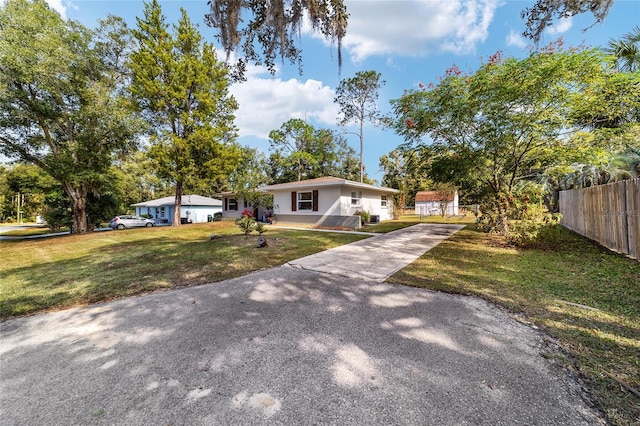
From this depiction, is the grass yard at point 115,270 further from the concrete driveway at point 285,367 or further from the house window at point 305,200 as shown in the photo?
the house window at point 305,200

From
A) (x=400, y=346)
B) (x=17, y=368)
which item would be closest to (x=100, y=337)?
(x=17, y=368)

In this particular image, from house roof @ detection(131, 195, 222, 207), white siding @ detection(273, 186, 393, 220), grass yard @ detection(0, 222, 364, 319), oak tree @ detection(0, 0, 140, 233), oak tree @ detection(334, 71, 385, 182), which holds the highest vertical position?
oak tree @ detection(334, 71, 385, 182)

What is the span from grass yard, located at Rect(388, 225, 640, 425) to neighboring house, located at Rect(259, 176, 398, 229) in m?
8.02

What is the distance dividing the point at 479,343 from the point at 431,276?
7.90 feet

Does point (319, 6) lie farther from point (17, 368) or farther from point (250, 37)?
point (17, 368)

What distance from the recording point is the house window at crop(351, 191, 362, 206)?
1607cm

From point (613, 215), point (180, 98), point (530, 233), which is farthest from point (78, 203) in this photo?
point (613, 215)

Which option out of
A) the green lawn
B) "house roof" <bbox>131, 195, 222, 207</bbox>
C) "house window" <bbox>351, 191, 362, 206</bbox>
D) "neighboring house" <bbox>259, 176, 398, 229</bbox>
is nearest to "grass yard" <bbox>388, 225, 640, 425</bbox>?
the green lawn

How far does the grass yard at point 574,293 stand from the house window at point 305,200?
1000cm

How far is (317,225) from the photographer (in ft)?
51.5

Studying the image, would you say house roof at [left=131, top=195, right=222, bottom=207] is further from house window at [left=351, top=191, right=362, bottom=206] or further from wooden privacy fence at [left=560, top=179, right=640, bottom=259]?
wooden privacy fence at [left=560, top=179, right=640, bottom=259]

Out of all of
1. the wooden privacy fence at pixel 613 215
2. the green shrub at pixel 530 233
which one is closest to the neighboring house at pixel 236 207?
the green shrub at pixel 530 233

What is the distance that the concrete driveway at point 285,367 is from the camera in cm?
175

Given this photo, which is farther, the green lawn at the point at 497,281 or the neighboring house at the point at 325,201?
the neighboring house at the point at 325,201
